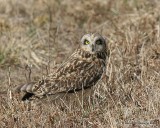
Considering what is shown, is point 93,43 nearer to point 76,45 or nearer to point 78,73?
point 78,73

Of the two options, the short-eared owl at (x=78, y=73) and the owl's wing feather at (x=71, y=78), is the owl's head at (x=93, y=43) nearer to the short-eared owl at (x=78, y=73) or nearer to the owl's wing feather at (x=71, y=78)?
the short-eared owl at (x=78, y=73)

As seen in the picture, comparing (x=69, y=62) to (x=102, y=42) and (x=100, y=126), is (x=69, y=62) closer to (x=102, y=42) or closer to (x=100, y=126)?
(x=102, y=42)

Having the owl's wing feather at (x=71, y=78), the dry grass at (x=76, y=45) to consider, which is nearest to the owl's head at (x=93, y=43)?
the owl's wing feather at (x=71, y=78)

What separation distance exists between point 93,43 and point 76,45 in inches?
113

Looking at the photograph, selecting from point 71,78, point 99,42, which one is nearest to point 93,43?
point 99,42

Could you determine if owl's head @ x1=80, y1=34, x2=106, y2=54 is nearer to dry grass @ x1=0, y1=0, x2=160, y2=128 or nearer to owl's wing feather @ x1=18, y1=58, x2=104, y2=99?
owl's wing feather @ x1=18, y1=58, x2=104, y2=99

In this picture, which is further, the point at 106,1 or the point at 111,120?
the point at 106,1

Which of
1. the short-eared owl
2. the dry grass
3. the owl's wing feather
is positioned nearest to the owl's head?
the short-eared owl

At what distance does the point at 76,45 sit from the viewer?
36.0 feet

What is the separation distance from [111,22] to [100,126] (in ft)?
15.1

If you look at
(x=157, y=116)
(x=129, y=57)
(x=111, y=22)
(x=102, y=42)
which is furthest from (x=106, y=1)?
(x=157, y=116)

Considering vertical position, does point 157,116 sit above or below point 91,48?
below

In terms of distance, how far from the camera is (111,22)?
11.2 m

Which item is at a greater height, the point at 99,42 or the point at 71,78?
the point at 99,42
